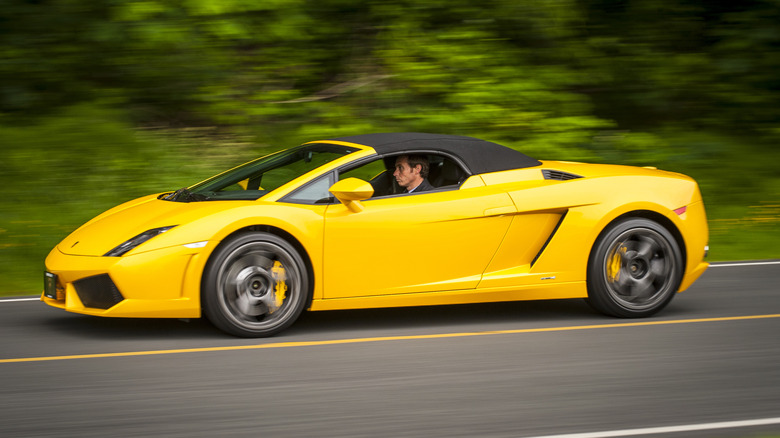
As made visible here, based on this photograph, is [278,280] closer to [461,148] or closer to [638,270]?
[461,148]

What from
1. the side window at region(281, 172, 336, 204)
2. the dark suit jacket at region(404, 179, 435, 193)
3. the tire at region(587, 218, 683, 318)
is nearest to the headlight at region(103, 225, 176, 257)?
the side window at region(281, 172, 336, 204)

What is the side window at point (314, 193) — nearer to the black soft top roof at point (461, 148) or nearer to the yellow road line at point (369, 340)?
the black soft top roof at point (461, 148)

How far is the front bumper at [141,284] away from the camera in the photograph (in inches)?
225

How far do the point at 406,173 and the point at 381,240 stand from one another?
701 millimetres

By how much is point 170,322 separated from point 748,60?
11.7 meters

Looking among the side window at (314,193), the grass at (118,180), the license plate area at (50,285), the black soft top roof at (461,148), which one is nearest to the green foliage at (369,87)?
the grass at (118,180)

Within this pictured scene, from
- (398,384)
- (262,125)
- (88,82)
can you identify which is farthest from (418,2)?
(398,384)

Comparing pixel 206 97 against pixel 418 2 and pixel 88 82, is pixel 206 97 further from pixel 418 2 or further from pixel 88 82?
pixel 418 2

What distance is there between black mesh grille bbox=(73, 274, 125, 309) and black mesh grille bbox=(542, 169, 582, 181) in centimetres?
313

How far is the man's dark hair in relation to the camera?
662 cm

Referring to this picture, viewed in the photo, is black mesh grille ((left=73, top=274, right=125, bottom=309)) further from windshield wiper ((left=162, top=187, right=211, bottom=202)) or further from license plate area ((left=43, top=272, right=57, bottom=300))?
windshield wiper ((left=162, top=187, right=211, bottom=202))

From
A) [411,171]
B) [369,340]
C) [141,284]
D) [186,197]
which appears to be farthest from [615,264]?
[141,284]

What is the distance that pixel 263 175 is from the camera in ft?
22.0

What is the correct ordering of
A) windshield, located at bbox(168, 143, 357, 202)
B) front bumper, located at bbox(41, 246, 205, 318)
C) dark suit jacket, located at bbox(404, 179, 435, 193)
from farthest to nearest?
dark suit jacket, located at bbox(404, 179, 435, 193) → windshield, located at bbox(168, 143, 357, 202) → front bumper, located at bbox(41, 246, 205, 318)
